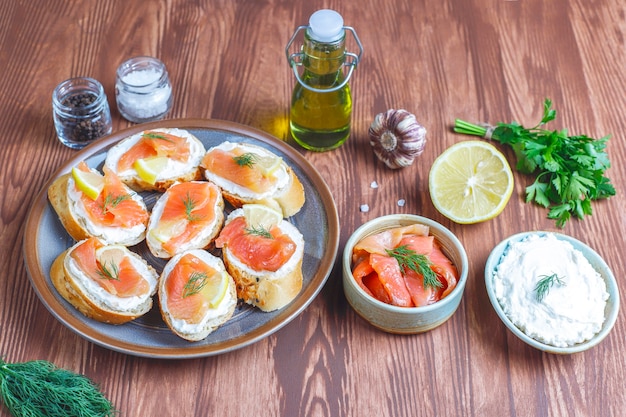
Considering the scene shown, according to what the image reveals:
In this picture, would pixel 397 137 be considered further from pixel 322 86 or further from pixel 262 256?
pixel 262 256

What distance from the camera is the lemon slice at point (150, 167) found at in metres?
2.61

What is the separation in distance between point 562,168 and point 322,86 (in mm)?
995

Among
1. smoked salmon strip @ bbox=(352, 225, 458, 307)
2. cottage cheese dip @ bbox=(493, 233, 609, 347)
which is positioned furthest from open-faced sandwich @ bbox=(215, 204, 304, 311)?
cottage cheese dip @ bbox=(493, 233, 609, 347)

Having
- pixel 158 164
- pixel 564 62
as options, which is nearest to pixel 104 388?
pixel 158 164

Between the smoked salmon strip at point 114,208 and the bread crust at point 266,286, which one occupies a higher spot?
the smoked salmon strip at point 114,208

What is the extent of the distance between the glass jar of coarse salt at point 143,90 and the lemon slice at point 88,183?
503 mm

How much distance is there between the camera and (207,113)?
10.1ft

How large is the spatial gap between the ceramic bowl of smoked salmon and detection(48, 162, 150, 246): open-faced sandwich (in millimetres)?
746

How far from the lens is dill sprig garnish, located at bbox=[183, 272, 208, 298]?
2248mm

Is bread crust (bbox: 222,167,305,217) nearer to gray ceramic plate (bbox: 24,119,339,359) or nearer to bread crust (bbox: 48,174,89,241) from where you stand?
gray ceramic plate (bbox: 24,119,339,359)

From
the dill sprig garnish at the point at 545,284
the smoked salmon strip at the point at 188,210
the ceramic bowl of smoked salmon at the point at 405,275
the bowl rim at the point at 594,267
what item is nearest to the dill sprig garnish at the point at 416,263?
the ceramic bowl of smoked salmon at the point at 405,275

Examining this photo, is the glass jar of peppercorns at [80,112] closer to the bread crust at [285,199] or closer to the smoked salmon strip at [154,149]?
the smoked salmon strip at [154,149]

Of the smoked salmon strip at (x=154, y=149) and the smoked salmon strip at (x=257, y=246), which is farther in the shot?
the smoked salmon strip at (x=154, y=149)

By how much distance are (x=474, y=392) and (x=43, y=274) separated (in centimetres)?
148
